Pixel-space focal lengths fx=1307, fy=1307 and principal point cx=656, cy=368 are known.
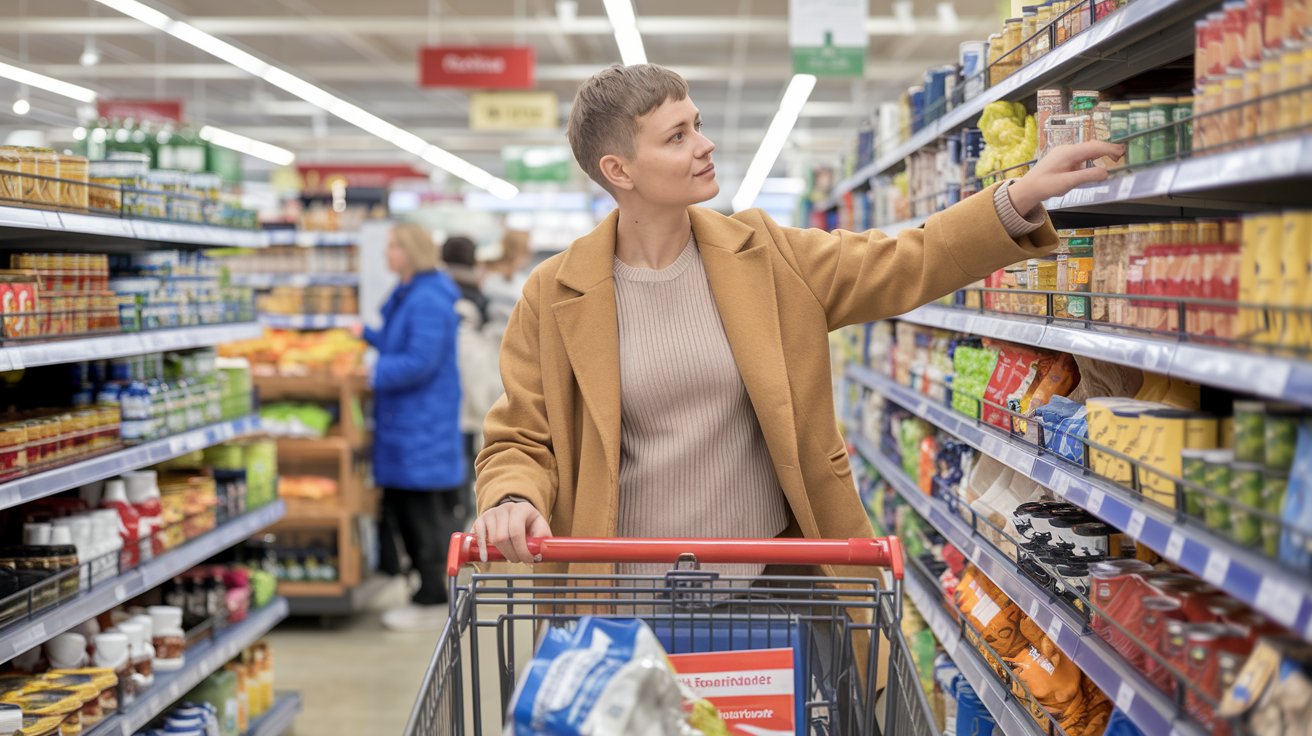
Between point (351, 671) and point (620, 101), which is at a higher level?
point (620, 101)

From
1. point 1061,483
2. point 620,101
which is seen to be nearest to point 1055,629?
point 1061,483

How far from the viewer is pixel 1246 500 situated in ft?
5.42

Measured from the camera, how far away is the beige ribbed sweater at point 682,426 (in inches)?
94.5

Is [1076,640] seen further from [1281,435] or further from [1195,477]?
[1281,435]

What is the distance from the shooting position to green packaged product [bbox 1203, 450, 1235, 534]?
1710 millimetres

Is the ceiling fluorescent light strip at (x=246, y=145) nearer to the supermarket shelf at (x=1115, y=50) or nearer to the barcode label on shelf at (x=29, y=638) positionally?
the barcode label on shelf at (x=29, y=638)

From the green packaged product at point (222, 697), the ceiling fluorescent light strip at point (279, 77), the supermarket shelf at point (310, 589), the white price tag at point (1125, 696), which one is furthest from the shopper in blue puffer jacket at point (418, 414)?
the ceiling fluorescent light strip at point (279, 77)

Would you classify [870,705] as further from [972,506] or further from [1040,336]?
[972,506]

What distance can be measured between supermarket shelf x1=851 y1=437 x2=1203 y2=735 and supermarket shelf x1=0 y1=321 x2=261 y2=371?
2.16 meters

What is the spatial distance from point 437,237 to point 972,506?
12.6 meters

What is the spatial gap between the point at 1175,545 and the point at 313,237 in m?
9.64

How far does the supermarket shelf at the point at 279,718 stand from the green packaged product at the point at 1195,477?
3.43 metres

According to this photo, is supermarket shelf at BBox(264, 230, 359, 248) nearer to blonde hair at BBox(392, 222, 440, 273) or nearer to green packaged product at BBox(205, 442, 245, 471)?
blonde hair at BBox(392, 222, 440, 273)

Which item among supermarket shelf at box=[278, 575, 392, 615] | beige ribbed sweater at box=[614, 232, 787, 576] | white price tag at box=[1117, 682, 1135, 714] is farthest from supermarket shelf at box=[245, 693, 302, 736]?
white price tag at box=[1117, 682, 1135, 714]
